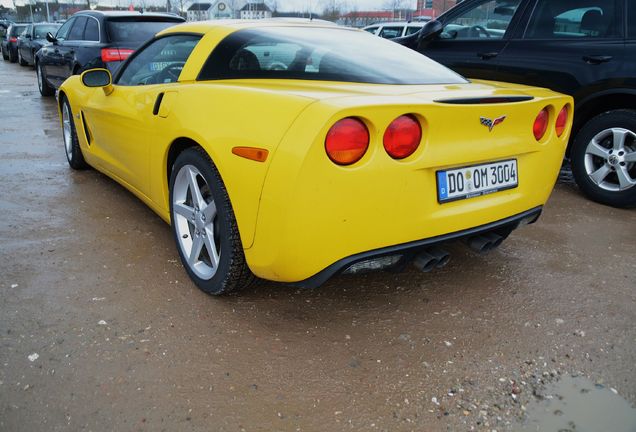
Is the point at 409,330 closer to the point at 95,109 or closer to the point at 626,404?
the point at 626,404

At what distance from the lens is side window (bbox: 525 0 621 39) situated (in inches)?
169

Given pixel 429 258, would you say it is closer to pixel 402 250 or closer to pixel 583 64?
pixel 402 250

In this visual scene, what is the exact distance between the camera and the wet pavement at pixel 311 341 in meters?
1.93

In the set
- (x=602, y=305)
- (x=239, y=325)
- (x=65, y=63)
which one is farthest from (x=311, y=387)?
(x=65, y=63)

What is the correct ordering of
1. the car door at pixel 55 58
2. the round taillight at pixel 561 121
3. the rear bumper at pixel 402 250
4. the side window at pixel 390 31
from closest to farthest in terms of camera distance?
the rear bumper at pixel 402 250 < the round taillight at pixel 561 121 < the car door at pixel 55 58 < the side window at pixel 390 31

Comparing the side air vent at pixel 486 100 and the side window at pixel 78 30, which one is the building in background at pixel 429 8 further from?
the side air vent at pixel 486 100

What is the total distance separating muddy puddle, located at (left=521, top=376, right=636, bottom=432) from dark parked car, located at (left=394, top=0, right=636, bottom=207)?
8.46 feet

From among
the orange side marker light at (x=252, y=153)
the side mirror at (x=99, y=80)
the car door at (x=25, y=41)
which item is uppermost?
the car door at (x=25, y=41)

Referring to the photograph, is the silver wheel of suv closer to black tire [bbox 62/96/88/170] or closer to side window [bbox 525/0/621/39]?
side window [bbox 525/0/621/39]

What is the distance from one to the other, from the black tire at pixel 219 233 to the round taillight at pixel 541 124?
1.50 m

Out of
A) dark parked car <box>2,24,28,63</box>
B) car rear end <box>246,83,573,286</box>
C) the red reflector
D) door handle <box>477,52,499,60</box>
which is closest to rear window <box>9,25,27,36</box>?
dark parked car <box>2,24,28,63</box>

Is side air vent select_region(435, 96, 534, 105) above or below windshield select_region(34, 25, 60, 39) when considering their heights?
below

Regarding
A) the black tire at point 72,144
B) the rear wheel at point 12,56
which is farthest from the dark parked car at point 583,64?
the rear wheel at point 12,56

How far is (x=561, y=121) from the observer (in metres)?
2.76
